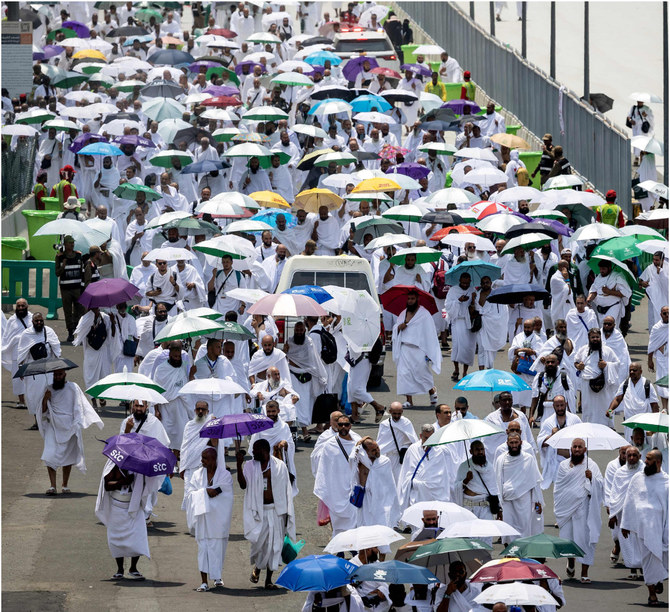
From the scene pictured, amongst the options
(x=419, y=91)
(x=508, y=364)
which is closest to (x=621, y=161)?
(x=419, y=91)

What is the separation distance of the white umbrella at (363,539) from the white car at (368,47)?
91.8ft

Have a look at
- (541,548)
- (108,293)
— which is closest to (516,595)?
(541,548)

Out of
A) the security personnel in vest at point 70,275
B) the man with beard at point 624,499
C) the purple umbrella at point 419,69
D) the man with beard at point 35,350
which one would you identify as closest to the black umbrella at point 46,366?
the man with beard at point 35,350

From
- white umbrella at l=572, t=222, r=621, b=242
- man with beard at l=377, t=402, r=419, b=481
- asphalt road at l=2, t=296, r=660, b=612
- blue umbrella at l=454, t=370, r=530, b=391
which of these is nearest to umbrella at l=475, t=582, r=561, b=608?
asphalt road at l=2, t=296, r=660, b=612

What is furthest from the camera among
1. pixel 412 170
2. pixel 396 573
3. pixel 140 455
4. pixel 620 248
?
pixel 412 170

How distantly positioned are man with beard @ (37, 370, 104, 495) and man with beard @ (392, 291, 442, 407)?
458 cm

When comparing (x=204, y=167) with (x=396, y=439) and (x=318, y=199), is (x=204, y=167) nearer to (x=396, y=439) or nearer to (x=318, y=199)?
(x=318, y=199)

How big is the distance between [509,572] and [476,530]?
3.43 ft

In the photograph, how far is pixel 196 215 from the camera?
25.4m

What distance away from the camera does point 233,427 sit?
15117 millimetres

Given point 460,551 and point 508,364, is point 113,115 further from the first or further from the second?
point 460,551

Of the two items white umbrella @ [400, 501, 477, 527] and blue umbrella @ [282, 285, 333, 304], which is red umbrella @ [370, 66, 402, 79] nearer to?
blue umbrella @ [282, 285, 333, 304]

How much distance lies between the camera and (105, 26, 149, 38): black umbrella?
4334 cm

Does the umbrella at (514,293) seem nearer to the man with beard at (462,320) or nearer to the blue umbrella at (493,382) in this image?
the man with beard at (462,320)
